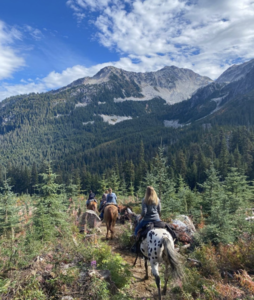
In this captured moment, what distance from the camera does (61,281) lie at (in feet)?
15.4

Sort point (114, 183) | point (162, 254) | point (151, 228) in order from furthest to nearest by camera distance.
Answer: point (114, 183) < point (151, 228) < point (162, 254)

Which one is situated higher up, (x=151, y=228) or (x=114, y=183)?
(x=151, y=228)

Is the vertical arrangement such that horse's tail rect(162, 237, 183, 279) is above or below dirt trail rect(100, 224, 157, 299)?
above

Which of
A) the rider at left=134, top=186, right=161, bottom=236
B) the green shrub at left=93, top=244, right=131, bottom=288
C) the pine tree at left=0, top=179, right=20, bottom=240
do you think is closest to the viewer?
the green shrub at left=93, top=244, right=131, bottom=288

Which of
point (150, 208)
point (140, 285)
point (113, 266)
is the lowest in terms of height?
point (140, 285)

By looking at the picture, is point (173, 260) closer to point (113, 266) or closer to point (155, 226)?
point (155, 226)

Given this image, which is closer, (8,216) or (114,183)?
(8,216)

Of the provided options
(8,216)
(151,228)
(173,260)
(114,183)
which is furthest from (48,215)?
(114,183)

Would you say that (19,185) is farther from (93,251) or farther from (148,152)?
(93,251)

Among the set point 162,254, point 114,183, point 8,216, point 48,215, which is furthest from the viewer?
point 114,183

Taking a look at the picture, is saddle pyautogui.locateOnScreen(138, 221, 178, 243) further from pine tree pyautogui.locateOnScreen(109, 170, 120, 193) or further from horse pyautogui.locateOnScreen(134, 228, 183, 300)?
pine tree pyautogui.locateOnScreen(109, 170, 120, 193)

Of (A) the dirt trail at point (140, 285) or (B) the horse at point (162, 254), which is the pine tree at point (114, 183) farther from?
(B) the horse at point (162, 254)

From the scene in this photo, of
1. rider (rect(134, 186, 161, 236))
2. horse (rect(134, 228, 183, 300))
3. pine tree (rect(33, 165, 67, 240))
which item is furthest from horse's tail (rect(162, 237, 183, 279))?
pine tree (rect(33, 165, 67, 240))

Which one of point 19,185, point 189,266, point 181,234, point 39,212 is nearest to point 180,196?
point 181,234
